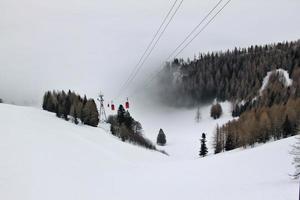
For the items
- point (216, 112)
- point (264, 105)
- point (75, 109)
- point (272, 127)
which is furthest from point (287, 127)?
point (216, 112)

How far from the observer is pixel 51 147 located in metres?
45.3

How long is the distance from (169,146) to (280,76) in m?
100

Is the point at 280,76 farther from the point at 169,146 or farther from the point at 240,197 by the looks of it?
the point at 240,197

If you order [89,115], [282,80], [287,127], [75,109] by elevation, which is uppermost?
[282,80]

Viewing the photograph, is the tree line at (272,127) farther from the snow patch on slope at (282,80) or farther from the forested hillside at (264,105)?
the snow patch on slope at (282,80)

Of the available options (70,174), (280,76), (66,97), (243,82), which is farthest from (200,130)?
(70,174)

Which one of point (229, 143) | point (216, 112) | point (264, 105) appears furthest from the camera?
point (216, 112)

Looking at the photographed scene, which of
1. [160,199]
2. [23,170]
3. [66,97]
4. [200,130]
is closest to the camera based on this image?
[160,199]

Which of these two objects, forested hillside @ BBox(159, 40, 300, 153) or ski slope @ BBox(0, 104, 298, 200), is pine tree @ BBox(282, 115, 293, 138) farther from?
ski slope @ BBox(0, 104, 298, 200)

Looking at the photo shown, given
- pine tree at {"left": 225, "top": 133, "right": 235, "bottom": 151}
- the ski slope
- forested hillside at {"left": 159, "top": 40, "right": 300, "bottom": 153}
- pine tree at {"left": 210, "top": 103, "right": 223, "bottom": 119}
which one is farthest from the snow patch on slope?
the ski slope

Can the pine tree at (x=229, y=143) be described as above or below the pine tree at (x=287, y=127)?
below

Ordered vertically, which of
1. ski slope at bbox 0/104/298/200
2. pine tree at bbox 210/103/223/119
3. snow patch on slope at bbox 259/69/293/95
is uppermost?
snow patch on slope at bbox 259/69/293/95

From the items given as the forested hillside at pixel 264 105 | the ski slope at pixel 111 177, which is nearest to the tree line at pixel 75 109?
the forested hillside at pixel 264 105

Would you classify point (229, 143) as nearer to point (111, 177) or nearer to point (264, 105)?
point (111, 177)
